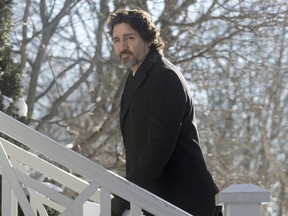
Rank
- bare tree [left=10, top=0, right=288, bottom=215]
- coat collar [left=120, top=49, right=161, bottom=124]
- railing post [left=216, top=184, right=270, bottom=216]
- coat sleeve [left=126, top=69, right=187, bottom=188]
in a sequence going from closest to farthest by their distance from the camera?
railing post [left=216, top=184, right=270, bottom=216] → coat sleeve [left=126, top=69, right=187, bottom=188] → coat collar [left=120, top=49, right=161, bottom=124] → bare tree [left=10, top=0, right=288, bottom=215]

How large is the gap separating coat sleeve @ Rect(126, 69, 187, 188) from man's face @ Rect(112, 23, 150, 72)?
0.77 ft

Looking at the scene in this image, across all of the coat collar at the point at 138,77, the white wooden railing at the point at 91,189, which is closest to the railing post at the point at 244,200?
the white wooden railing at the point at 91,189

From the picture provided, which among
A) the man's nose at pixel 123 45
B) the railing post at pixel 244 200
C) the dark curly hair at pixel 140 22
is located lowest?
the railing post at pixel 244 200

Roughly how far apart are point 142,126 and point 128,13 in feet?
1.82

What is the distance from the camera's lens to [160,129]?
12.3 ft

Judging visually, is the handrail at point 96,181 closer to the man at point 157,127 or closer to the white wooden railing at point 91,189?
the white wooden railing at point 91,189

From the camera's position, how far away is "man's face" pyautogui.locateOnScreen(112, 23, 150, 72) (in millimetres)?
3969

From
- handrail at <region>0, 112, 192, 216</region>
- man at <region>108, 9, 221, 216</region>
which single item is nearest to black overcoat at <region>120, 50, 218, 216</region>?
man at <region>108, 9, 221, 216</region>

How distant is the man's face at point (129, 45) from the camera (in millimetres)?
3969

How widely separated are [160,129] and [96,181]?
1.72ft

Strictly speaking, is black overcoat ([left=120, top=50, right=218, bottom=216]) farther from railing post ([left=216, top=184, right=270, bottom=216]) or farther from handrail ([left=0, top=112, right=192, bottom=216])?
railing post ([left=216, top=184, right=270, bottom=216])

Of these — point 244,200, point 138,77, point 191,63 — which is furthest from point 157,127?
point 191,63

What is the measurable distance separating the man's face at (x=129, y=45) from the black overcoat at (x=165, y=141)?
1.7 inches

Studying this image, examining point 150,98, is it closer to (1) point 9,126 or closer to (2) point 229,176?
(1) point 9,126
